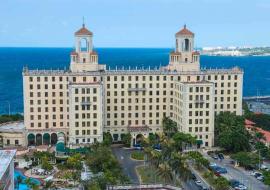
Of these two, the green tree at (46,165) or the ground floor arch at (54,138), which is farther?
the ground floor arch at (54,138)

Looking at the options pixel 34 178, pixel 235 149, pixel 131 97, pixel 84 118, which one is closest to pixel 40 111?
pixel 84 118

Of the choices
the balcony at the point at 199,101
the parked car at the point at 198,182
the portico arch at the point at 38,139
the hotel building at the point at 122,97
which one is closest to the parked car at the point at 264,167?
the parked car at the point at 198,182

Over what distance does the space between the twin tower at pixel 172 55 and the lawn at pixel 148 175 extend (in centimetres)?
3152

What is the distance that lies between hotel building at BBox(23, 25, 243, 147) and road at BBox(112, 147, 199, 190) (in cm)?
508

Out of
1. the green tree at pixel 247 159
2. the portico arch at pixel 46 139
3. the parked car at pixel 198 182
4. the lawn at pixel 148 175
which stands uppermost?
the portico arch at pixel 46 139

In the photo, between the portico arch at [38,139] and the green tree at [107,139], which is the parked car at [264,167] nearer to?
the green tree at [107,139]

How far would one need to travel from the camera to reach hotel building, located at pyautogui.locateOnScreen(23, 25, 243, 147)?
378 ft

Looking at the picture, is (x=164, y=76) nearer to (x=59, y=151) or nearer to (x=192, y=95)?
(x=192, y=95)

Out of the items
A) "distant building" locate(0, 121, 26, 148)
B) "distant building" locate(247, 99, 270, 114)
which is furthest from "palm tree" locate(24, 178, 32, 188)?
"distant building" locate(247, 99, 270, 114)

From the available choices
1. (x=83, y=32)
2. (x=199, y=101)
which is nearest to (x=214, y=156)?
(x=199, y=101)

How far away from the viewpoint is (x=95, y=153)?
94.8 meters

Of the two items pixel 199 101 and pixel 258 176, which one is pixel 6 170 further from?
pixel 199 101

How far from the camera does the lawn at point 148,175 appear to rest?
302 ft

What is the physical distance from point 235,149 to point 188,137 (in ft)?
34.7
